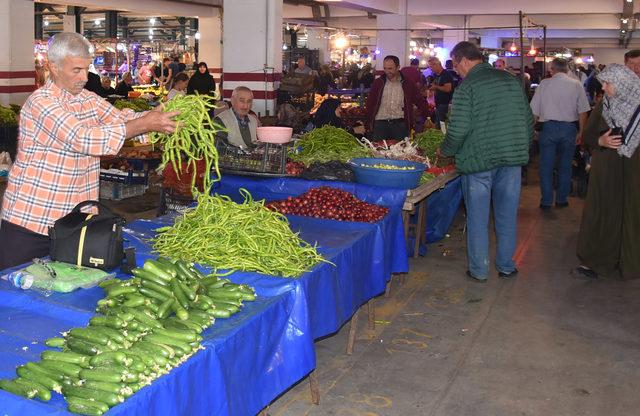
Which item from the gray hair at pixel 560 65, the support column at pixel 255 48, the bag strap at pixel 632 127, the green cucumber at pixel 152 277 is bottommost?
the green cucumber at pixel 152 277

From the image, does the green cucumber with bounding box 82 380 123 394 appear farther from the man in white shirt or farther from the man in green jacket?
the man in white shirt

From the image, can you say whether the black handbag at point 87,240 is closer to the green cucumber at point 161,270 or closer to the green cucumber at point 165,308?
the green cucumber at point 161,270

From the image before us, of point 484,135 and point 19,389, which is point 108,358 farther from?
point 484,135

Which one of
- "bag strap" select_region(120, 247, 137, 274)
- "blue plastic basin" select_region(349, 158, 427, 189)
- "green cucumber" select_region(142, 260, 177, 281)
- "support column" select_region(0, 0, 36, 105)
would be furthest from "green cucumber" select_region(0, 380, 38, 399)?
"support column" select_region(0, 0, 36, 105)

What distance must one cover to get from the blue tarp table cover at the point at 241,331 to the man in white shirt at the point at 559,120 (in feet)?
19.8

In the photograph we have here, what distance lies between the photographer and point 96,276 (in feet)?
11.5

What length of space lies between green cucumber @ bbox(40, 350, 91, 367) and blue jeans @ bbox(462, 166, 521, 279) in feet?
15.4

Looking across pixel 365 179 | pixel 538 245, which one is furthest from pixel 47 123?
pixel 538 245

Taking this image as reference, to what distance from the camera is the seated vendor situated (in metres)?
7.03

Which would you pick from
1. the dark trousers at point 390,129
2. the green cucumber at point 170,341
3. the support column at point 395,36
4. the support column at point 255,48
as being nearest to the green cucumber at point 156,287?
the green cucumber at point 170,341

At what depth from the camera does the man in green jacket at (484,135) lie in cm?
638

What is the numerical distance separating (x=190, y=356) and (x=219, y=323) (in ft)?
1.27

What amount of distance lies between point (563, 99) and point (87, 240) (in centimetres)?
799

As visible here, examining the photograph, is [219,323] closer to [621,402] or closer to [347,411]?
[347,411]
